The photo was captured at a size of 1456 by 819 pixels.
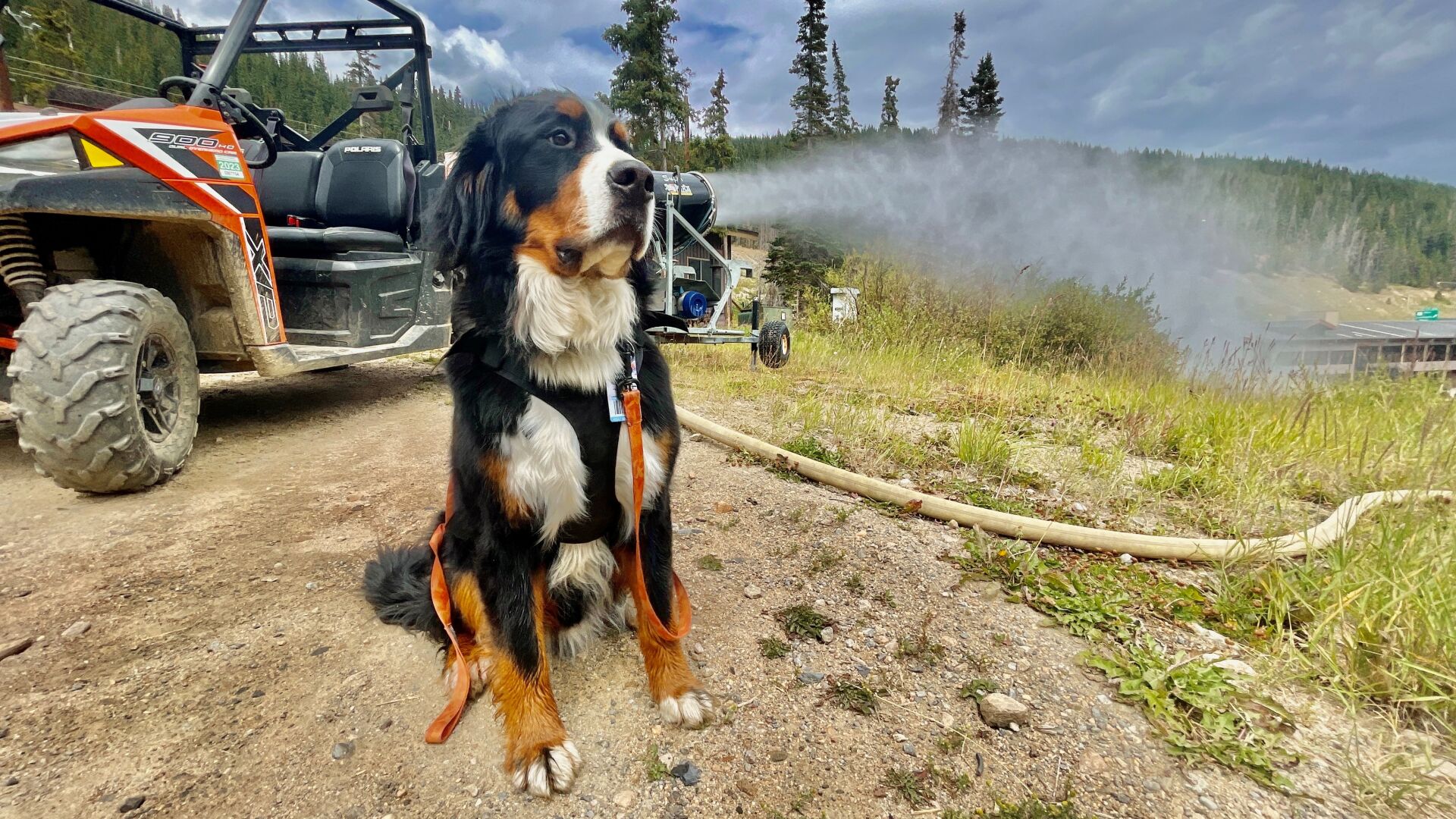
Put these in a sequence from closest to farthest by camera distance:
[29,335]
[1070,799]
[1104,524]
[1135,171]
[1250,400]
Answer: [1070,799]
[29,335]
[1104,524]
[1250,400]
[1135,171]

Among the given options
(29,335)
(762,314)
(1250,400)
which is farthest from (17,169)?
(1250,400)

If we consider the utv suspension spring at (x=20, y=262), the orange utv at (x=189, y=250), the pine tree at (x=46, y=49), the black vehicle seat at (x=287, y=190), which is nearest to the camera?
the orange utv at (x=189, y=250)

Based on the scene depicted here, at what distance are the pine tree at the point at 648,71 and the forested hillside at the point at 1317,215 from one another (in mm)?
3807

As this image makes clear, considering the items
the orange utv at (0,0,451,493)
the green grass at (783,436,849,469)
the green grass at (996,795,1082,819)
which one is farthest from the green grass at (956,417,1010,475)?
the orange utv at (0,0,451,493)

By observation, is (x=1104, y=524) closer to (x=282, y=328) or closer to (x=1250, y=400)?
(x=1250, y=400)

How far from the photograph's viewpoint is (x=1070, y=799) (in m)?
1.42

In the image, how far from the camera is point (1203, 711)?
167 cm

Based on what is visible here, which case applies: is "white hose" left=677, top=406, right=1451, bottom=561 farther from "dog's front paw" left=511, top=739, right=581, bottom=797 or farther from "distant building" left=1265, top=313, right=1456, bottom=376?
A: "distant building" left=1265, top=313, right=1456, bottom=376

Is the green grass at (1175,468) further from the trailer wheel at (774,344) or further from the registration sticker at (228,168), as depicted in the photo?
the registration sticker at (228,168)

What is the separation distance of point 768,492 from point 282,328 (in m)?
3.26

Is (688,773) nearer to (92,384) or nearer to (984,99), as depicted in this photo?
(92,384)

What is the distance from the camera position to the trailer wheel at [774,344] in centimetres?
730

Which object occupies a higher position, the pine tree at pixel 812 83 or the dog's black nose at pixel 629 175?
the pine tree at pixel 812 83

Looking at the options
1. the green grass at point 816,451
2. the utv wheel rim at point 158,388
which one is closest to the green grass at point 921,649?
the green grass at point 816,451
